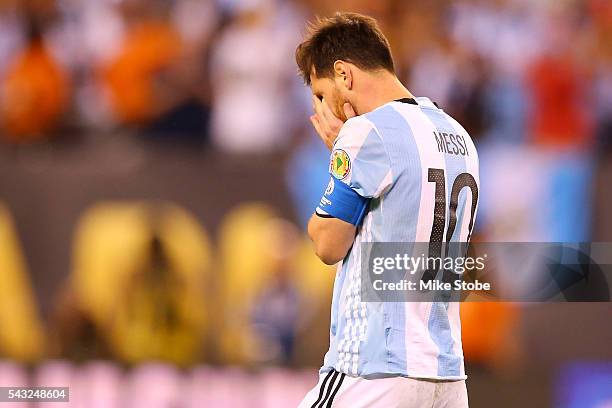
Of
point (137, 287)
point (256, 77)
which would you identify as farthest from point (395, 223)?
point (256, 77)

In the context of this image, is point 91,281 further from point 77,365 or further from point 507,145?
point 507,145

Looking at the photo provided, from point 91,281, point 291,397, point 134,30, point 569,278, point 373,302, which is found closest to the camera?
point 373,302

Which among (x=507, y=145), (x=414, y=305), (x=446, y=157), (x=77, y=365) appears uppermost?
(x=507, y=145)

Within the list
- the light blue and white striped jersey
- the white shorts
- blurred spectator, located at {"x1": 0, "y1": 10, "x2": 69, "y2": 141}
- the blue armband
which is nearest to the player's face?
the light blue and white striped jersey

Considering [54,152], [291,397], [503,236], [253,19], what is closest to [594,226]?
[503,236]

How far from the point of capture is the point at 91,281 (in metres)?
8.11

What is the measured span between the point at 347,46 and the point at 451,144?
484 millimetres

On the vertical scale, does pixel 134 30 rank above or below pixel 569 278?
above

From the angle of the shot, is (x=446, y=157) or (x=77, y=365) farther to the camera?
(x=77, y=365)

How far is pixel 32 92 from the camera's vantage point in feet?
29.3

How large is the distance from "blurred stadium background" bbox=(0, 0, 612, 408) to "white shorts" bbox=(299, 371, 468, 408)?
11.9ft

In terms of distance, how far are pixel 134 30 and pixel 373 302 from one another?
20.4 ft

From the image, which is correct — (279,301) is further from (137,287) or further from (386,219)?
(386,219)

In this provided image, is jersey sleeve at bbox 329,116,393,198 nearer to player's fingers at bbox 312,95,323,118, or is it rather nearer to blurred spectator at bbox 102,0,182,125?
player's fingers at bbox 312,95,323,118
